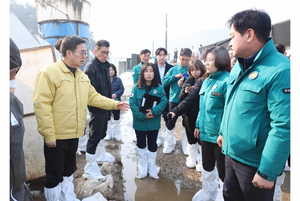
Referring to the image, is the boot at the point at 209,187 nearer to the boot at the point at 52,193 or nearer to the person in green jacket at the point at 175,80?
the person in green jacket at the point at 175,80

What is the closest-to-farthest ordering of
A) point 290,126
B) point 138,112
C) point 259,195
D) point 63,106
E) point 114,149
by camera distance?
point 290,126 < point 259,195 < point 63,106 < point 138,112 < point 114,149

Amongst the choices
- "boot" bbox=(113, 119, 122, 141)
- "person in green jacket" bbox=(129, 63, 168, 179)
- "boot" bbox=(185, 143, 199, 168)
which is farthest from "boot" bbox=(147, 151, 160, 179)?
"boot" bbox=(113, 119, 122, 141)

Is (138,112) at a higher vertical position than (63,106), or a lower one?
lower

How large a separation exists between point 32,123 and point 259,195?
2971mm

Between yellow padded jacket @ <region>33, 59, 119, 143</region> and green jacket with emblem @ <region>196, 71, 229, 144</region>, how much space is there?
5.15 ft

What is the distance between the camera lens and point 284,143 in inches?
52.1

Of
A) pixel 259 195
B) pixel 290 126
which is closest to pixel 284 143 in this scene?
pixel 290 126

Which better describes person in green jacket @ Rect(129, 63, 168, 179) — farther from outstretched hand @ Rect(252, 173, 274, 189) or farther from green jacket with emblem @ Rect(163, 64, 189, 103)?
outstretched hand @ Rect(252, 173, 274, 189)

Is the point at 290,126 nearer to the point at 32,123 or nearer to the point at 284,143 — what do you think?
the point at 284,143

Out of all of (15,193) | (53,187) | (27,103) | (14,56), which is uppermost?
(14,56)

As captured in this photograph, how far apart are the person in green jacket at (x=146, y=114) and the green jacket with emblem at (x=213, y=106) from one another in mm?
902

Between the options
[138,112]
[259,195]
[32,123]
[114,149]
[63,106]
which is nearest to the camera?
[259,195]

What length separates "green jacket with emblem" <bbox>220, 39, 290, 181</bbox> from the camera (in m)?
1.35

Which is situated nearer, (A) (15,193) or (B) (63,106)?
(A) (15,193)
